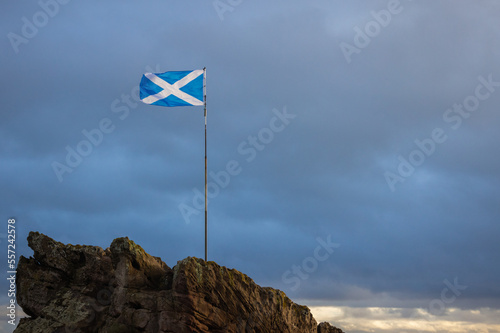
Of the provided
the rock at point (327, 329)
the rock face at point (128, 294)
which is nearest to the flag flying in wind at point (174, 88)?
the rock face at point (128, 294)

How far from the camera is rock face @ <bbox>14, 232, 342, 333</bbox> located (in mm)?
47312

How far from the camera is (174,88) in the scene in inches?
2340

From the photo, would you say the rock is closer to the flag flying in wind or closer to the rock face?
the rock face

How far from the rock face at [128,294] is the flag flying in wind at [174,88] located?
17.1m

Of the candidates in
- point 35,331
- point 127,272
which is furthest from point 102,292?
point 35,331

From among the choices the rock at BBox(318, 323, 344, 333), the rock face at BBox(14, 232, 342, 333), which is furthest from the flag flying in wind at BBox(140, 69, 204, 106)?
the rock at BBox(318, 323, 344, 333)

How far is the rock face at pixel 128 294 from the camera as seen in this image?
47.3 metres

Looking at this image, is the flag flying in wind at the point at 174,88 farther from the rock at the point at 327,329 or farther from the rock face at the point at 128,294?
the rock at the point at 327,329

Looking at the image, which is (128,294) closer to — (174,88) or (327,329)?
(174,88)

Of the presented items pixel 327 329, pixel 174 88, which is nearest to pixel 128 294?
pixel 174 88

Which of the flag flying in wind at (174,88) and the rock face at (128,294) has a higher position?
the flag flying in wind at (174,88)

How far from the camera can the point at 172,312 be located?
46.8 meters

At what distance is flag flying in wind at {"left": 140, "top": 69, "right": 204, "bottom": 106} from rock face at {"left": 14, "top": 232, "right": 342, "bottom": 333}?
1715cm

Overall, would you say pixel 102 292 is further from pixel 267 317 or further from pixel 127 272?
pixel 267 317
